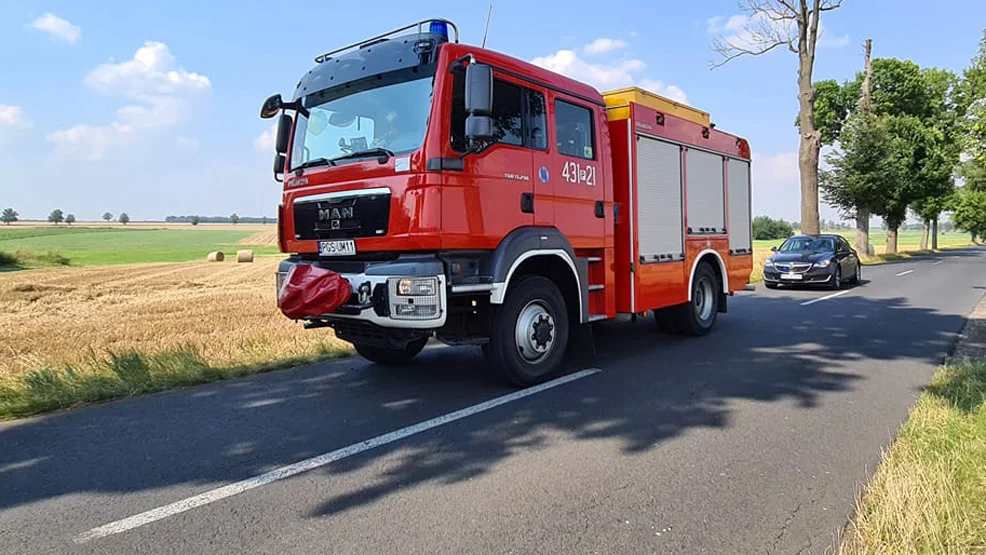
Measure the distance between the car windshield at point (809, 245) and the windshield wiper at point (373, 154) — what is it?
50.5 feet

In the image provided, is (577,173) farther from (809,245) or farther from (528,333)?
(809,245)

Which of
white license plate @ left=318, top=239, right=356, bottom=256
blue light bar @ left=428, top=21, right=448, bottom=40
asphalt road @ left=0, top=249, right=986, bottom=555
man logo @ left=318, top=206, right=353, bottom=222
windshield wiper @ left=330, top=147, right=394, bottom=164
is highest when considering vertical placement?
blue light bar @ left=428, top=21, right=448, bottom=40

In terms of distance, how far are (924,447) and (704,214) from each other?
5.19 metres

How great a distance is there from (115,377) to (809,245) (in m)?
17.4

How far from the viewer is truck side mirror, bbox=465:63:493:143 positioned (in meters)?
4.70

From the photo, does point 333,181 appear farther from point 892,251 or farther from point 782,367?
point 892,251

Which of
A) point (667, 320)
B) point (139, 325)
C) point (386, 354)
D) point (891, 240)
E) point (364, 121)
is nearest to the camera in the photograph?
point (364, 121)

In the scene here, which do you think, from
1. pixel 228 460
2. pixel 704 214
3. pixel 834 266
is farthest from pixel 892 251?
pixel 228 460

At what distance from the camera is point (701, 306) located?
866 centimetres

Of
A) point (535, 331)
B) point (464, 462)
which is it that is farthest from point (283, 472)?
point (535, 331)

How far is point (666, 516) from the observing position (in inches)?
122

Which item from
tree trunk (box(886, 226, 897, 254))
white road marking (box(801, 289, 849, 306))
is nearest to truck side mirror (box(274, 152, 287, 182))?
white road marking (box(801, 289, 849, 306))

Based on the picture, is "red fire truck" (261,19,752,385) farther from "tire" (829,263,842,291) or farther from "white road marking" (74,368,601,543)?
"tire" (829,263,842,291)

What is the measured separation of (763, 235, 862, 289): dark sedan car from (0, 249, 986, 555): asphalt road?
983 centimetres
